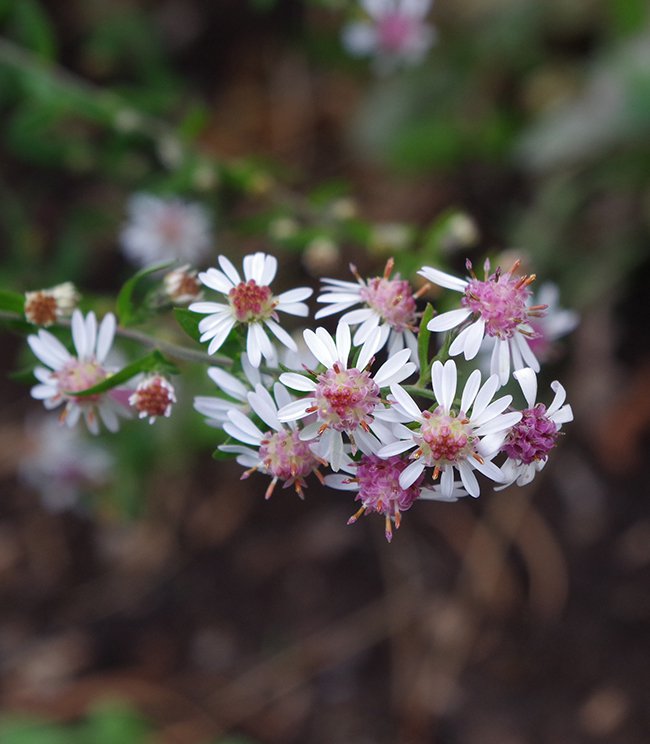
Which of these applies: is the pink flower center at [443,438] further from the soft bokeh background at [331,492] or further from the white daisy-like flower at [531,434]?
the soft bokeh background at [331,492]

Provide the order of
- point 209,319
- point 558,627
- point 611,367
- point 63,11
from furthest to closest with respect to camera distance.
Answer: point 63,11 → point 611,367 → point 558,627 → point 209,319

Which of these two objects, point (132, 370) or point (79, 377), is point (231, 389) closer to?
point (132, 370)

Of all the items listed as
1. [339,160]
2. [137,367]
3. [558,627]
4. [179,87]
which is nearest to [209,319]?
[137,367]

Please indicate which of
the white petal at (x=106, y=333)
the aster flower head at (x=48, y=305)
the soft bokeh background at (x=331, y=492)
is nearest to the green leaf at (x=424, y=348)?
the white petal at (x=106, y=333)

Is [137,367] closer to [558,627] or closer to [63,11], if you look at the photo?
[558,627]

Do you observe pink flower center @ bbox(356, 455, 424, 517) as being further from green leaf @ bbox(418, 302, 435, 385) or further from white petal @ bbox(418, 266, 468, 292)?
white petal @ bbox(418, 266, 468, 292)

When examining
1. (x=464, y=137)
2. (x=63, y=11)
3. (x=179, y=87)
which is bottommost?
(x=464, y=137)
